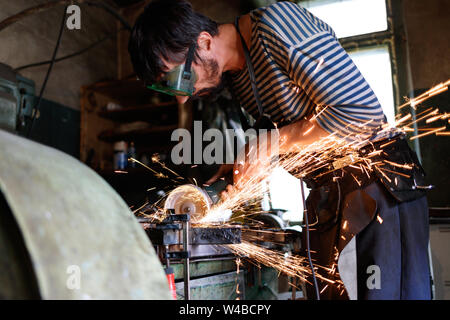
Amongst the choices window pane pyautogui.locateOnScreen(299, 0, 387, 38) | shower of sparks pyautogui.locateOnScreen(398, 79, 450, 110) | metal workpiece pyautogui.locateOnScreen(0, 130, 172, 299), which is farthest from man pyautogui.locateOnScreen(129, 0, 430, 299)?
window pane pyautogui.locateOnScreen(299, 0, 387, 38)

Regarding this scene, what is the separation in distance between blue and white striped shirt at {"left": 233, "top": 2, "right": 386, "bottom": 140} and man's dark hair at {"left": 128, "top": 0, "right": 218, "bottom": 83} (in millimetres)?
288

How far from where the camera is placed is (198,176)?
346cm

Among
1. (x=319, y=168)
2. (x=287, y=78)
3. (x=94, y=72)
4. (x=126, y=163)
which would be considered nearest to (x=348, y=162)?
(x=319, y=168)

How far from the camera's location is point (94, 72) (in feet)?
13.4

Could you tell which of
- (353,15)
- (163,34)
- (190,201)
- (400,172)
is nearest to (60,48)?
(163,34)

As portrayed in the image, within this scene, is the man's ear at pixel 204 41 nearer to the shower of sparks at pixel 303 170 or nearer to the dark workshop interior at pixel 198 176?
the dark workshop interior at pixel 198 176

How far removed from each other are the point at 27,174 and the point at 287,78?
1.16 meters

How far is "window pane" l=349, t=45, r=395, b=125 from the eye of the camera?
334 cm

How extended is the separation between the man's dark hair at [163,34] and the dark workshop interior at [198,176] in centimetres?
2

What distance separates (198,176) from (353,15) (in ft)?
7.16

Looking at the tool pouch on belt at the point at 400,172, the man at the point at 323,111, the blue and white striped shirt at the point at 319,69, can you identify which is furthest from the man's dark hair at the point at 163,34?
the tool pouch on belt at the point at 400,172

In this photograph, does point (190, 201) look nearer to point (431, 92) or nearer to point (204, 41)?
point (204, 41)

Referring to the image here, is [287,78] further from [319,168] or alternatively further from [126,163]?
[126,163]

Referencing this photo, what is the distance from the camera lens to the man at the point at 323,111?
1354 millimetres
